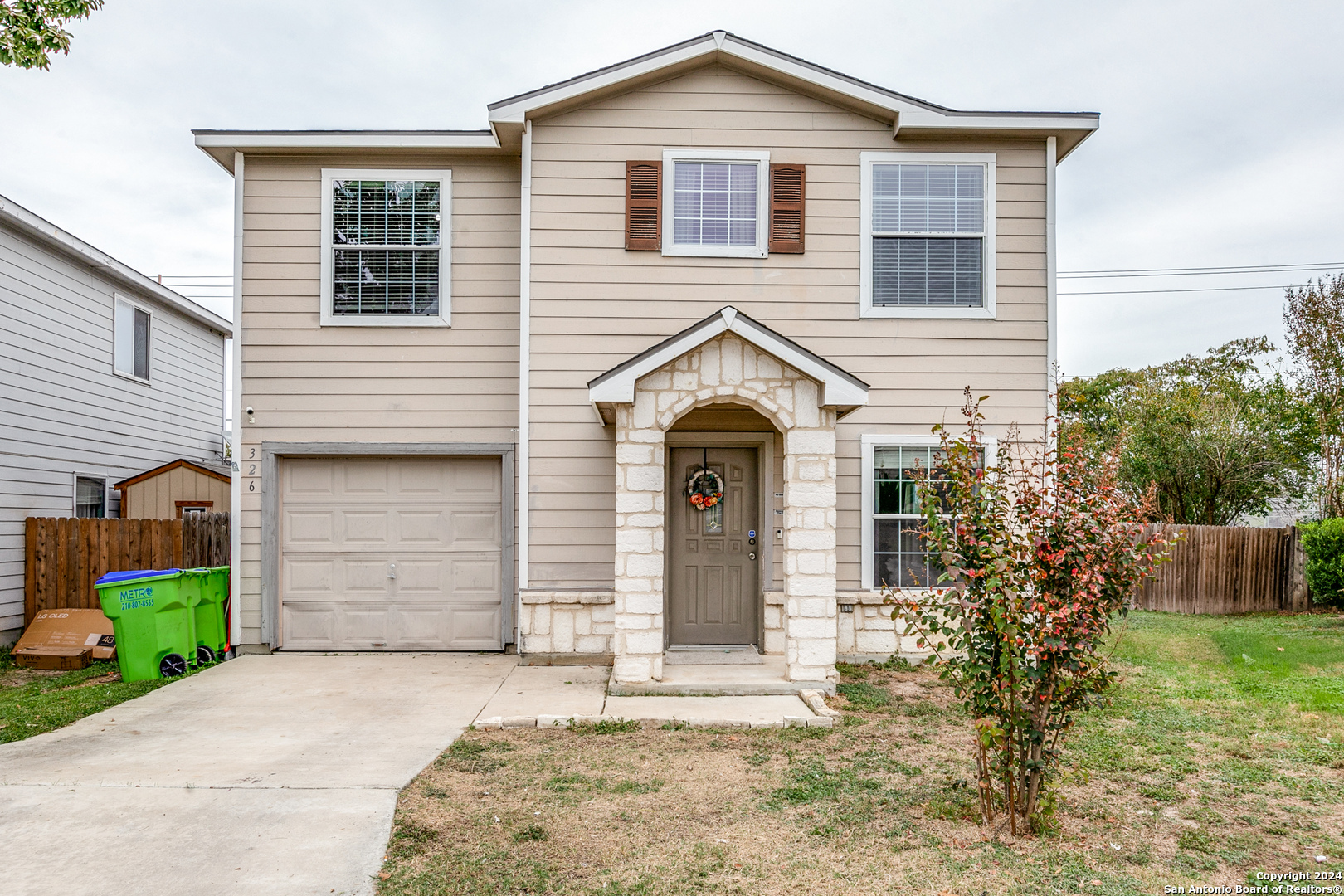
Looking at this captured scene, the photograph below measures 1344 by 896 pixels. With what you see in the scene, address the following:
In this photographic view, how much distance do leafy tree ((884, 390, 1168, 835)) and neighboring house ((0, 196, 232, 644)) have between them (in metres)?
10.8

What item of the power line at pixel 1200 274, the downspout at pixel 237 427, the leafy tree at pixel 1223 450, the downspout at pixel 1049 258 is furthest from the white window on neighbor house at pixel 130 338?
the power line at pixel 1200 274

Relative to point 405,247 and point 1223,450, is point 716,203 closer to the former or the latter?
point 405,247

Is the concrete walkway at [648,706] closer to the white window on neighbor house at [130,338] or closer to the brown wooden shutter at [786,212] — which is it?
the brown wooden shutter at [786,212]

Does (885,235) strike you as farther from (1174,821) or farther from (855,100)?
(1174,821)

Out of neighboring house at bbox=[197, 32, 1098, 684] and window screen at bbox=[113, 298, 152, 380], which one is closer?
neighboring house at bbox=[197, 32, 1098, 684]

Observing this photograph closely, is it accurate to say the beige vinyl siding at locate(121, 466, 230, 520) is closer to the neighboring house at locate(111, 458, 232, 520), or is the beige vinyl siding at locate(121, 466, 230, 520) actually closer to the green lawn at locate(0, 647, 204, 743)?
the neighboring house at locate(111, 458, 232, 520)

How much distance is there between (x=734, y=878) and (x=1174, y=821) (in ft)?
7.90

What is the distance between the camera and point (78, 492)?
37.8 ft

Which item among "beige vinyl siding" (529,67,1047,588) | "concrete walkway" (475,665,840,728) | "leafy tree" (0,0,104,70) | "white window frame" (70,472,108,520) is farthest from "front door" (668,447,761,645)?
"white window frame" (70,472,108,520)

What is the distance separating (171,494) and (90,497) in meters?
1.48

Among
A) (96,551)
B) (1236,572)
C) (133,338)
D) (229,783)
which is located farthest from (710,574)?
(133,338)

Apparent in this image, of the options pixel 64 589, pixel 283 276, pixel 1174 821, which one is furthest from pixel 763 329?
pixel 64 589

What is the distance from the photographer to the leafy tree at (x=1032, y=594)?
3.96 metres

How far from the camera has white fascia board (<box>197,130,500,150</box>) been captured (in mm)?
8562
